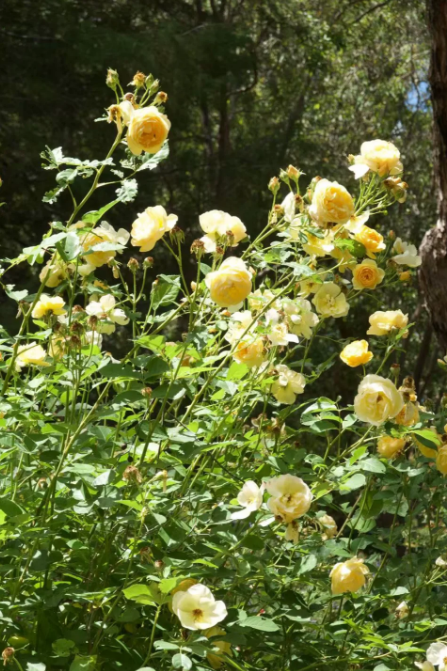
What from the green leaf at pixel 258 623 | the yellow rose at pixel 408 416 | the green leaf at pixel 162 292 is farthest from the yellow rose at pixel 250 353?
the green leaf at pixel 258 623

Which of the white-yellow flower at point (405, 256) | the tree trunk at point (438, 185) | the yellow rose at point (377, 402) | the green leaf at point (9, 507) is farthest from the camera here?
the tree trunk at point (438, 185)

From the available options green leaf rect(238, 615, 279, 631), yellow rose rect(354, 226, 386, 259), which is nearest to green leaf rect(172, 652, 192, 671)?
green leaf rect(238, 615, 279, 631)

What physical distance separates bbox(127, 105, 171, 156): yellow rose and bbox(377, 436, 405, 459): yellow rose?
0.52m

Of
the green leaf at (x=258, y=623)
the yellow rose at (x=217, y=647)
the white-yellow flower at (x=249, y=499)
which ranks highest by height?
the white-yellow flower at (x=249, y=499)

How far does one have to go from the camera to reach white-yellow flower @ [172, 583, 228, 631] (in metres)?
0.96

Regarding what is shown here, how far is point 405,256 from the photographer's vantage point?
138 centimetres

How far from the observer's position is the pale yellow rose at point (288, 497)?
1045mm

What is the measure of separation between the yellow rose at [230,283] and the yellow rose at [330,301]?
239 mm

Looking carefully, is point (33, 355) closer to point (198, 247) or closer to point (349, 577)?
point (198, 247)

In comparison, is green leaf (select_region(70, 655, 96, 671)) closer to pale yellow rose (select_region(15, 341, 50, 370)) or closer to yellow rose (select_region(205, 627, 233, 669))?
yellow rose (select_region(205, 627, 233, 669))

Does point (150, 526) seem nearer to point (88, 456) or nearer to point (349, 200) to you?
point (88, 456)

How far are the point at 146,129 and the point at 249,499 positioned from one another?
0.45m

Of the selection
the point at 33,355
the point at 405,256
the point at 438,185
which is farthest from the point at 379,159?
the point at 438,185

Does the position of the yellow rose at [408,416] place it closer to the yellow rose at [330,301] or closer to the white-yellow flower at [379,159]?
the yellow rose at [330,301]
